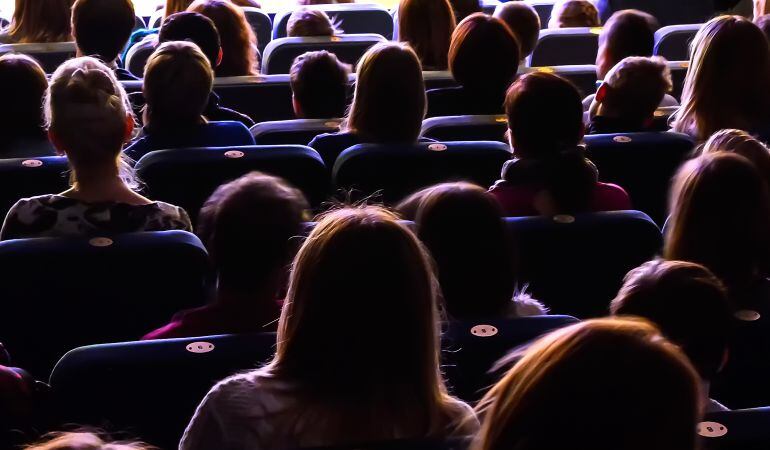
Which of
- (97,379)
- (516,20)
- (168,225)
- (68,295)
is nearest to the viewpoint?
(97,379)

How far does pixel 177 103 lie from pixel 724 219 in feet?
5.57

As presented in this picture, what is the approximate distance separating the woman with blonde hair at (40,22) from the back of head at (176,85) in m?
1.83

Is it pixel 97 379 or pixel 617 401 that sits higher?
pixel 617 401

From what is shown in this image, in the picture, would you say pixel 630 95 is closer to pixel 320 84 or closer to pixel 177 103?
pixel 320 84

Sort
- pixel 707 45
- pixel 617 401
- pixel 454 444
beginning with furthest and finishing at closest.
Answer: pixel 707 45
pixel 454 444
pixel 617 401

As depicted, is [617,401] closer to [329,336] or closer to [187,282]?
[329,336]

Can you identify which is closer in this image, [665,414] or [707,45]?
[665,414]

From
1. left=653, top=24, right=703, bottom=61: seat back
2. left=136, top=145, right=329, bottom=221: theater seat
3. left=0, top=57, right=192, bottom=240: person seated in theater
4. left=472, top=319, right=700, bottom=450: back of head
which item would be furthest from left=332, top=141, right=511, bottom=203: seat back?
left=653, top=24, right=703, bottom=61: seat back

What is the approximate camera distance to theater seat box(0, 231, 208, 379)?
233 centimetres

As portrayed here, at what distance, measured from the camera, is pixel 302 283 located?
1705 millimetres

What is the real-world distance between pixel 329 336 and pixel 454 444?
0.95ft

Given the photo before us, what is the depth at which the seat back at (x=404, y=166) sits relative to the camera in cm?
314

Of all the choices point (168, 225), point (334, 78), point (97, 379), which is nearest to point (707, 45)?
point (334, 78)

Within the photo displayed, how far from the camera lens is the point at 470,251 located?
7.79 feet
